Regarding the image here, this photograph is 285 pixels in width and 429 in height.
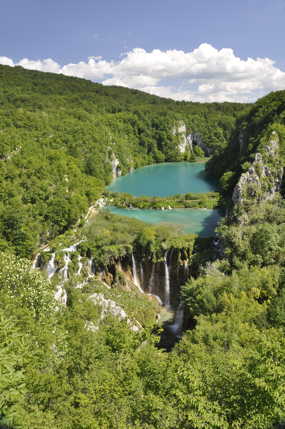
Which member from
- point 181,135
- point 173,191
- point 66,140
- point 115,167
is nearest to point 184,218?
point 173,191

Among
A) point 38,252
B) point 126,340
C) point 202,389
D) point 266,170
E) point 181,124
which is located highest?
point 181,124

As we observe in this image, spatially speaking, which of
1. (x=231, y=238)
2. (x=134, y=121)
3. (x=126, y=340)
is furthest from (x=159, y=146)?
(x=126, y=340)

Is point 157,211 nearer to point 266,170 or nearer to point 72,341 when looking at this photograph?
point 266,170

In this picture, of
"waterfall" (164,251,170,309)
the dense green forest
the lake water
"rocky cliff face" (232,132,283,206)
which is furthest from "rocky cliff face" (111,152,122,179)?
"waterfall" (164,251,170,309)

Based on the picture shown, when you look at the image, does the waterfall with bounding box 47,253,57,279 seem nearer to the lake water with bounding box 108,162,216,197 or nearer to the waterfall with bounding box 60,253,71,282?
the waterfall with bounding box 60,253,71,282

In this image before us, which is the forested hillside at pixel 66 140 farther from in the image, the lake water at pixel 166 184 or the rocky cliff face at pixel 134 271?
the rocky cliff face at pixel 134 271

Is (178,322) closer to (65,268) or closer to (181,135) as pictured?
(65,268)

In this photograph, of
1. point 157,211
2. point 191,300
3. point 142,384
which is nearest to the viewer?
point 142,384
